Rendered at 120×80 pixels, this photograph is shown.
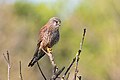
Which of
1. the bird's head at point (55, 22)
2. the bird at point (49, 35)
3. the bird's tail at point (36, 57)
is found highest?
the bird's head at point (55, 22)

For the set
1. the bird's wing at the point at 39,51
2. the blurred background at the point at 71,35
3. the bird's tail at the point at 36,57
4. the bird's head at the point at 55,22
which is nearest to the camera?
the bird's tail at the point at 36,57

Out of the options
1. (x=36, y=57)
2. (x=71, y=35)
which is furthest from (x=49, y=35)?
(x=71, y=35)

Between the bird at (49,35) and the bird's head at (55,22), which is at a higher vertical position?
the bird's head at (55,22)

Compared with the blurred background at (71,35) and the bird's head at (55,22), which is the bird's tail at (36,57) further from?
the blurred background at (71,35)

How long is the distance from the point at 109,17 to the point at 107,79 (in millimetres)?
4772

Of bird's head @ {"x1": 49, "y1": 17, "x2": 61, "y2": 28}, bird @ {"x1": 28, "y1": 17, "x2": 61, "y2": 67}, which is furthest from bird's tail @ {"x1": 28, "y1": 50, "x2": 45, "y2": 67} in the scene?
bird's head @ {"x1": 49, "y1": 17, "x2": 61, "y2": 28}

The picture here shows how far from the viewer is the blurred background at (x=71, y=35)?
2300 cm

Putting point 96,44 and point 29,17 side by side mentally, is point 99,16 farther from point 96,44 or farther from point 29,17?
point 29,17

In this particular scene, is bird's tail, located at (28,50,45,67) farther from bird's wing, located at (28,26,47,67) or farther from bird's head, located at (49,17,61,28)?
bird's head, located at (49,17,61,28)

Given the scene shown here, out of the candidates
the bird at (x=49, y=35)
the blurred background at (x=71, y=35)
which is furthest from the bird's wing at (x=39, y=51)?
the blurred background at (x=71, y=35)

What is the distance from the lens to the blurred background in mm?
23000

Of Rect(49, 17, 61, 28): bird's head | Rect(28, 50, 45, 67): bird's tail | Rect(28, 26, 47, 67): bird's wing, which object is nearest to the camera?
Rect(28, 50, 45, 67): bird's tail

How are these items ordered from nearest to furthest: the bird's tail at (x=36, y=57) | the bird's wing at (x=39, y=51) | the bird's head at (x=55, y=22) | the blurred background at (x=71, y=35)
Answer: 1. the bird's tail at (x=36, y=57)
2. the bird's wing at (x=39, y=51)
3. the bird's head at (x=55, y=22)
4. the blurred background at (x=71, y=35)

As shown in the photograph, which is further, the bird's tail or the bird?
the bird
